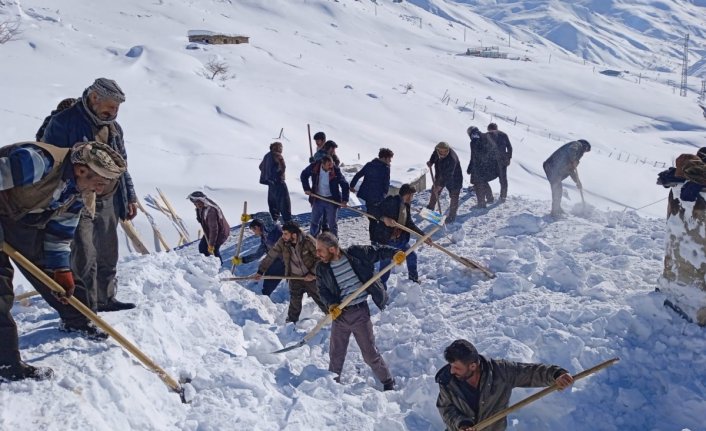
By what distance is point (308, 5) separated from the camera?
213 feet

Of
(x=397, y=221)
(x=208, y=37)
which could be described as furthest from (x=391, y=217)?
(x=208, y=37)

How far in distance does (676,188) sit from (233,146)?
12.4m

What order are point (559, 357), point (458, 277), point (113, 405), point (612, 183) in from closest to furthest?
point (113, 405) < point (559, 357) < point (458, 277) < point (612, 183)

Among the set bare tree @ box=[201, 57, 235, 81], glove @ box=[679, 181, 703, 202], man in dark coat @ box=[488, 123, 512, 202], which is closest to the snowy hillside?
glove @ box=[679, 181, 703, 202]

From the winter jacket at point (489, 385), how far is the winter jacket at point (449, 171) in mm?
5956

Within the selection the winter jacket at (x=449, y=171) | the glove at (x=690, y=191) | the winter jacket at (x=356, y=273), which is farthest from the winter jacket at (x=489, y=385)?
the winter jacket at (x=449, y=171)

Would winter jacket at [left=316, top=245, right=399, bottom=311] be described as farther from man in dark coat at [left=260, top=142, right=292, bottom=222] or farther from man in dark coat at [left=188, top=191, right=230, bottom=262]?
man in dark coat at [left=260, top=142, right=292, bottom=222]

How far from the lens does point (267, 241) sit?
8070 mm

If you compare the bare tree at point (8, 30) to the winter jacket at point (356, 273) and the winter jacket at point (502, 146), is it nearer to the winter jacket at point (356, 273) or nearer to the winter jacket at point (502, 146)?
the winter jacket at point (502, 146)

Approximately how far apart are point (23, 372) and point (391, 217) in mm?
4603

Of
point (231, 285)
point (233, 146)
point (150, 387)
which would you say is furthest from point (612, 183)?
point (150, 387)

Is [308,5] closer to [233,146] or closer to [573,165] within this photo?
[233,146]

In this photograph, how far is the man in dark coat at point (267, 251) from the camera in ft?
25.3

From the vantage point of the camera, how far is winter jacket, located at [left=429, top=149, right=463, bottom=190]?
31.1 ft
